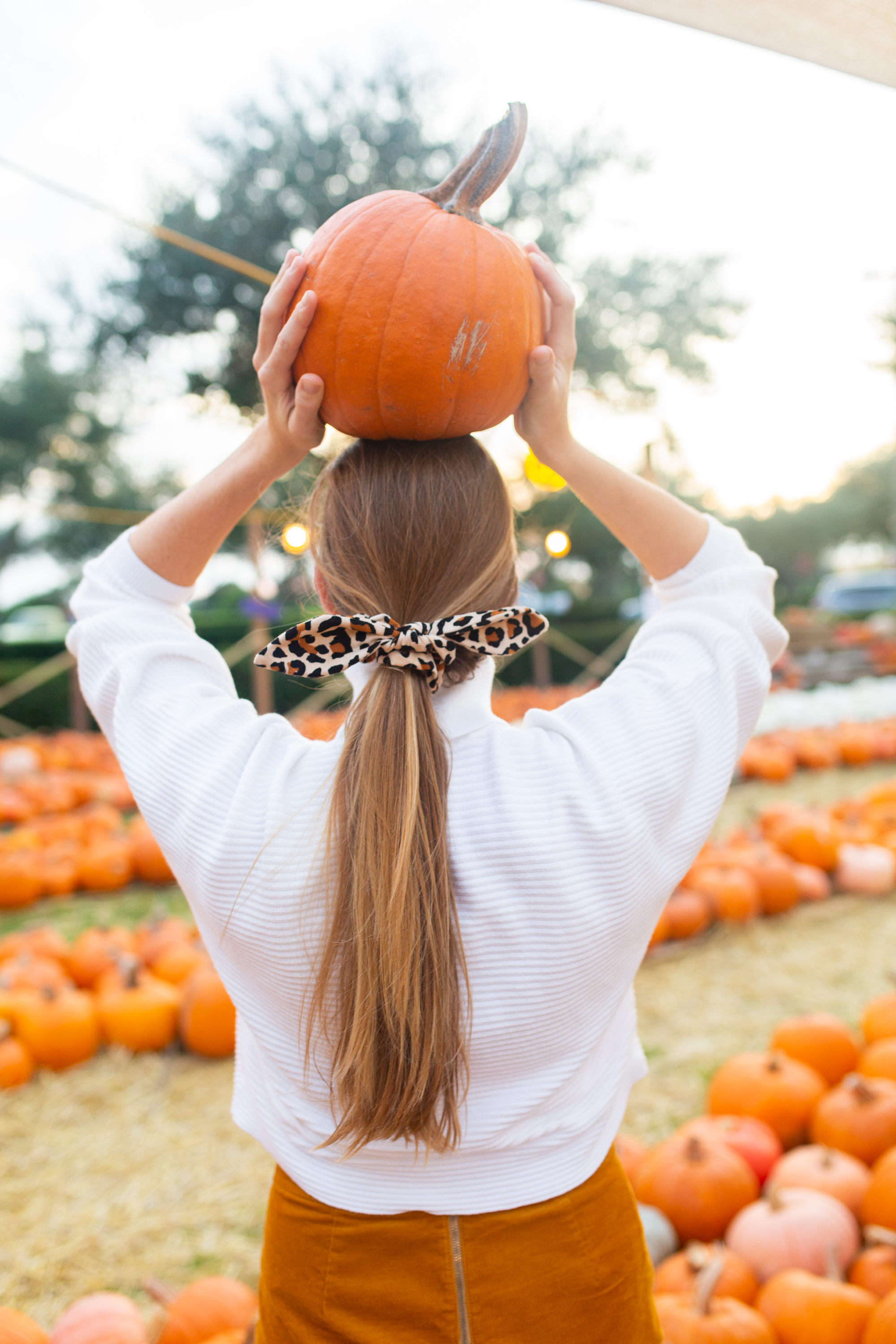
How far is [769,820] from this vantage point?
574cm

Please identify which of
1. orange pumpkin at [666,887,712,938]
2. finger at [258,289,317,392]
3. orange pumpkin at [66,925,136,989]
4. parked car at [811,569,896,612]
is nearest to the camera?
finger at [258,289,317,392]

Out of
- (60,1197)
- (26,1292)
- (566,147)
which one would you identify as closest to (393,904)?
(26,1292)

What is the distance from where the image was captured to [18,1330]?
181 cm

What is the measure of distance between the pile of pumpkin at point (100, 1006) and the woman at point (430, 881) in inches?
93.5

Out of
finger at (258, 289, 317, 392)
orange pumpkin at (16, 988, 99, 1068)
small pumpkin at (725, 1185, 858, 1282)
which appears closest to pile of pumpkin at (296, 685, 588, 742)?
orange pumpkin at (16, 988, 99, 1068)

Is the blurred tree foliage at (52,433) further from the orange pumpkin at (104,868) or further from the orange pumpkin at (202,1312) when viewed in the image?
the orange pumpkin at (202,1312)

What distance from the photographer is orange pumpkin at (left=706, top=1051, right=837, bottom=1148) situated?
103 inches

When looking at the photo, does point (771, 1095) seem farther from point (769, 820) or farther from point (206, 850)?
point (769, 820)

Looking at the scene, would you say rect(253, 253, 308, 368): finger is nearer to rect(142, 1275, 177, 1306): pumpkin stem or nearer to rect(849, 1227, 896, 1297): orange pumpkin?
rect(142, 1275, 177, 1306): pumpkin stem

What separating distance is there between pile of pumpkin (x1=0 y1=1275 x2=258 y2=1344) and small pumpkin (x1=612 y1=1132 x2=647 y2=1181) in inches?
38.9

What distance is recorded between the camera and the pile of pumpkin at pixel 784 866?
453cm

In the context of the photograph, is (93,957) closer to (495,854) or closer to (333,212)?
(495,854)

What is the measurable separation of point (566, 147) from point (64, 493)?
15.7 meters

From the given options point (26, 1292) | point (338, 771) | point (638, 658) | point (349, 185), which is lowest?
point (26, 1292)
